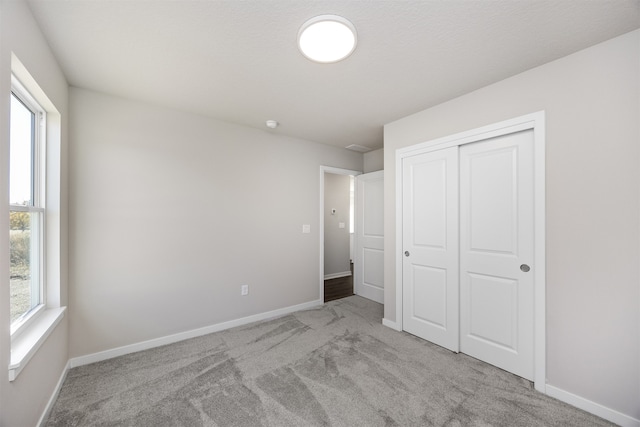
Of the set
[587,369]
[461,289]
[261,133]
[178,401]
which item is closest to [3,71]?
[178,401]

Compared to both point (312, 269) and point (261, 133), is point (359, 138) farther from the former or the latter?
point (312, 269)

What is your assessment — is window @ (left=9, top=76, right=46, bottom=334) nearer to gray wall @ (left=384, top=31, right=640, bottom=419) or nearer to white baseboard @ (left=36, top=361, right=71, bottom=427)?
white baseboard @ (left=36, top=361, right=71, bottom=427)

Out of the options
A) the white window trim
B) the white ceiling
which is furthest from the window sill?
the white ceiling

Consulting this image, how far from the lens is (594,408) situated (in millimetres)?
1736

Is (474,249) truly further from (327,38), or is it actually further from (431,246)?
(327,38)

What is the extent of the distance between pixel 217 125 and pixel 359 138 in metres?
1.91

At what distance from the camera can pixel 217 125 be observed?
3059 millimetres

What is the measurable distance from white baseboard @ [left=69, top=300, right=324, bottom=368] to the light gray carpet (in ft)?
0.25

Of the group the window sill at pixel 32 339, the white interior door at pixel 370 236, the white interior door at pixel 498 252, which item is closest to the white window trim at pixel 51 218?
the window sill at pixel 32 339

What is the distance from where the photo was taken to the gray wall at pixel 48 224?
1.19m

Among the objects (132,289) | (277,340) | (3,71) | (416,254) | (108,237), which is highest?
(3,71)

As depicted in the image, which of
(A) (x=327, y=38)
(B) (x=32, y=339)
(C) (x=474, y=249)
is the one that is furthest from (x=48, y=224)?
(C) (x=474, y=249)

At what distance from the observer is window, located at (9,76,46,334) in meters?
1.57

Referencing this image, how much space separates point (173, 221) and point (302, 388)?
2.05m
